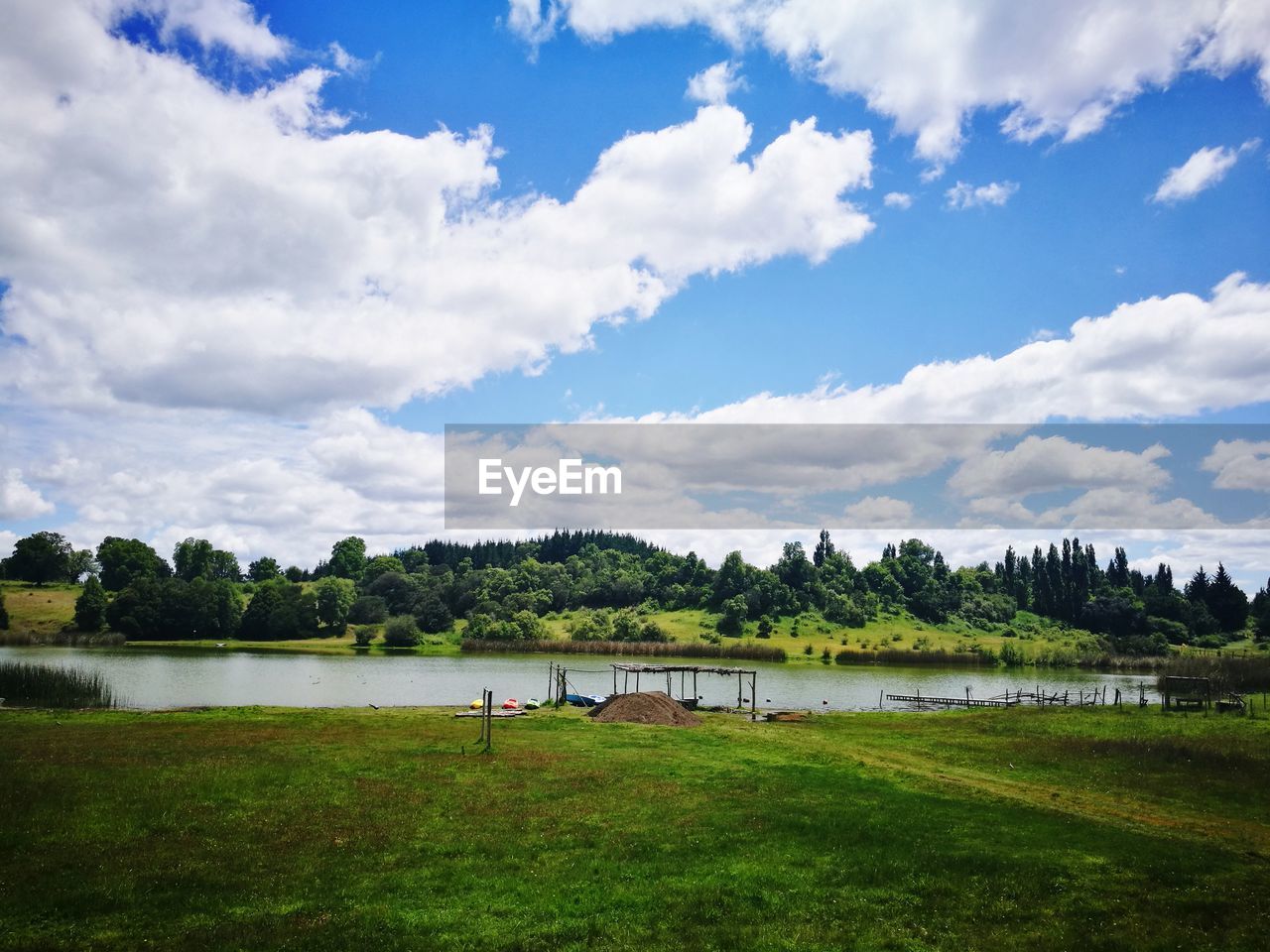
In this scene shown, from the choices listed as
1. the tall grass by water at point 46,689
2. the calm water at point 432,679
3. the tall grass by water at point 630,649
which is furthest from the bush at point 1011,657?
the tall grass by water at point 46,689

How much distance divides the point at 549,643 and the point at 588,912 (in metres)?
152

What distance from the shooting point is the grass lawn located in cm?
1841

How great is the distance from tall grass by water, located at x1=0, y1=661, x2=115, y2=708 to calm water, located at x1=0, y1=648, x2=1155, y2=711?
13.2 feet

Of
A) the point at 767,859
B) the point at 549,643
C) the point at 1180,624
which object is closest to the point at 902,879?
the point at 767,859

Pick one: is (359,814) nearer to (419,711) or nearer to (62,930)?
(62,930)

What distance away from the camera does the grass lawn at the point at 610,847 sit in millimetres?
18406

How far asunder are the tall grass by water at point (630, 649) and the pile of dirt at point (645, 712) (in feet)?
321

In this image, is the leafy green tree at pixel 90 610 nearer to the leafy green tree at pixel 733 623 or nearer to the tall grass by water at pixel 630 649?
the tall grass by water at pixel 630 649

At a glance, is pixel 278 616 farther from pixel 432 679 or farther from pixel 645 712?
pixel 645 712

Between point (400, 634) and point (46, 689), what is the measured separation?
117 meters

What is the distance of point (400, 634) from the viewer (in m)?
177

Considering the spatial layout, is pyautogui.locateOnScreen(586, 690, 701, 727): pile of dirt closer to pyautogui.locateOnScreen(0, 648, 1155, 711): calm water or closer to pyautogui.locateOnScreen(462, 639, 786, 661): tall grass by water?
pyautogui.locateOnScreen(0, 648, 1155, 711): calm water

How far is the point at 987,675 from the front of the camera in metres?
138

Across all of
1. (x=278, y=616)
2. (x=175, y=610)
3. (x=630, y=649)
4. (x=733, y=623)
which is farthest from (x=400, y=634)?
(x=733, y=623)
